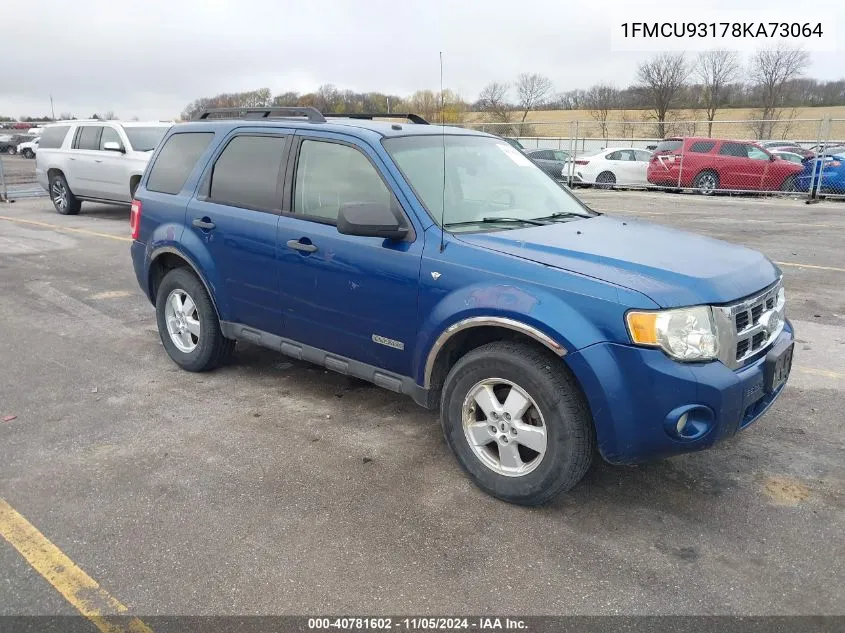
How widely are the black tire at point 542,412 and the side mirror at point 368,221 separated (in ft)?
2.56

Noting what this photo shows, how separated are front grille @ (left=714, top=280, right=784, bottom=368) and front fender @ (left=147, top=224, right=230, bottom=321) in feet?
10.4

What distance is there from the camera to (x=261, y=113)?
519 cm

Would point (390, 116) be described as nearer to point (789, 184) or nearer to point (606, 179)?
point (789, 184)

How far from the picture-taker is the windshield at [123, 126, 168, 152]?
1378cm

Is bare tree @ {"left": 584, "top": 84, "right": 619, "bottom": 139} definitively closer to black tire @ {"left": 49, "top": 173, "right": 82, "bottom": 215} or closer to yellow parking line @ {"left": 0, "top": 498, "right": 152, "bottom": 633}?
black tire @ {"left": 49, "top": 173, "right": 82, "bottom": 215}

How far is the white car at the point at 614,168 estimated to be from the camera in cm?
2119

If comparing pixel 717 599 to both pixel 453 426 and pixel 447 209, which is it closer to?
pixel 453 426

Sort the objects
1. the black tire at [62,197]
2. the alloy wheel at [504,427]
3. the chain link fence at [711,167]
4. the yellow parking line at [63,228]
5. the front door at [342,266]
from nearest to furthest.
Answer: the alloy wheel at [504,427], the front door at [342,266], the yellow parking line at [63,228], the black tire at [62,197], the chain link fence at [711,167]

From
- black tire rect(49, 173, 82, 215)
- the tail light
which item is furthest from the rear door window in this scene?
the tail light

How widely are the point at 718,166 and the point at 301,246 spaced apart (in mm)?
17722

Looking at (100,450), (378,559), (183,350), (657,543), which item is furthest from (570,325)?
(183,350)

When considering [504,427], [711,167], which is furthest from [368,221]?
[711,167]

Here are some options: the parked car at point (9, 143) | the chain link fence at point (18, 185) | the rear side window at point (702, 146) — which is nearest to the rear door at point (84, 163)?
the chain link fence at point (18, 185)

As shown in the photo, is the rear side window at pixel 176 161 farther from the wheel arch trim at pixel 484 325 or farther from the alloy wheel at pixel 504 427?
the alloy wheel at pixel 504 427
